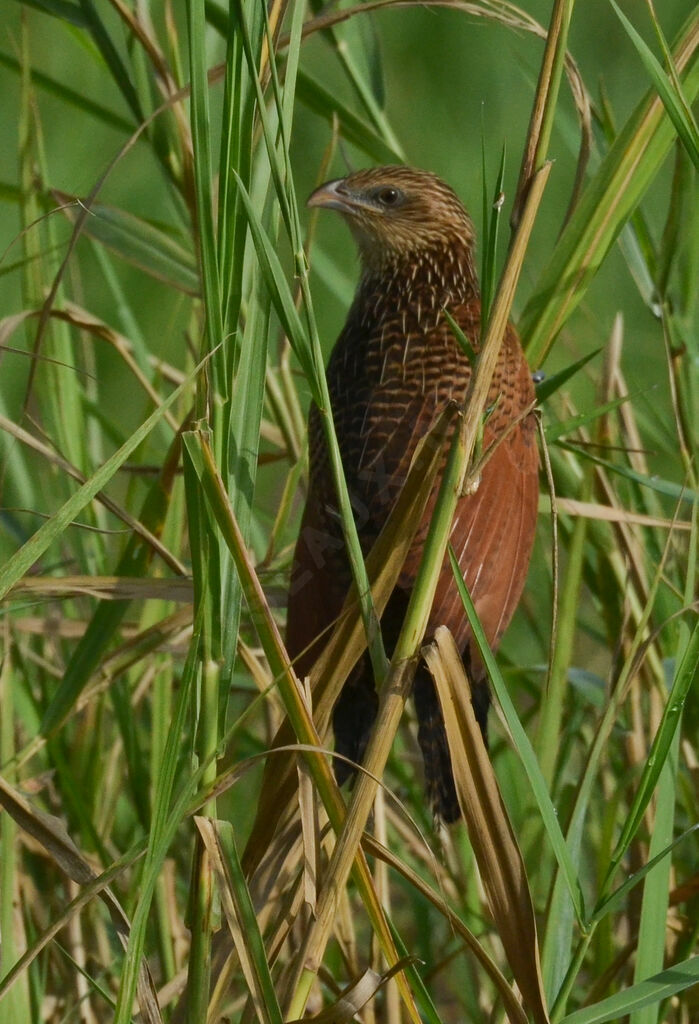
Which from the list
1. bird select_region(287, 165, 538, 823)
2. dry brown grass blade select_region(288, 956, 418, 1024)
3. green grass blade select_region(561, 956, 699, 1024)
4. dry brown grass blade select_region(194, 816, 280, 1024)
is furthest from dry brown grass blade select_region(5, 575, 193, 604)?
green grass blade select_region(561, 956, 699, 1024)

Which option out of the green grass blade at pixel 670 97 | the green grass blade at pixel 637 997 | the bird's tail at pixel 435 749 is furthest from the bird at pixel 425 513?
the green grass blade at pixel 637 997

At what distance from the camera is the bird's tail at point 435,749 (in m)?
1.66

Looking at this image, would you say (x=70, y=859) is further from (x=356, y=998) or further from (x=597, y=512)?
(x=597, y=512)

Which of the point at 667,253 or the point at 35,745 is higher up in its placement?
the point at 667,253

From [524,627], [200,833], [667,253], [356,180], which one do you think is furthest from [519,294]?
[200,833]

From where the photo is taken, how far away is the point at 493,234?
107 cm

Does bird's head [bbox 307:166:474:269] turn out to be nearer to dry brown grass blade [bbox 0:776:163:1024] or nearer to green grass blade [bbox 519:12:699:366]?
green grass blade [bbox 519:12:699:366]

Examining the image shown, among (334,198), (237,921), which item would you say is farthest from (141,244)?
(237,921)

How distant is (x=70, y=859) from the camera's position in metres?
1.23

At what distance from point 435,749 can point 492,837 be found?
0.48 meters

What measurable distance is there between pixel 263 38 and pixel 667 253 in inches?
27.4

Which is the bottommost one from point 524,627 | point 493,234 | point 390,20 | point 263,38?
point 524,627

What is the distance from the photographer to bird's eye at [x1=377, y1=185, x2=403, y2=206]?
2.17m

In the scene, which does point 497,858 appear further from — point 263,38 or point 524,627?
point 524,627
